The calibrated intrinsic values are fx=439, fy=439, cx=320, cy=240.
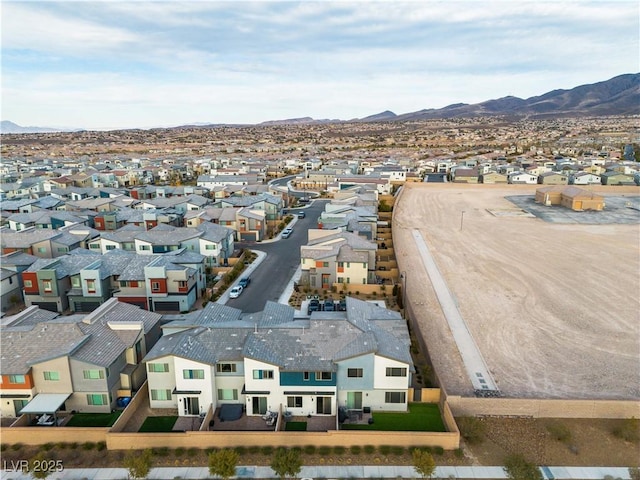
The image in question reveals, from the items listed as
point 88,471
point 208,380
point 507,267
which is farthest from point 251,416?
point 507,267

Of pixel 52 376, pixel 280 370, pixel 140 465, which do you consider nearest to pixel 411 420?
pixel 280 370

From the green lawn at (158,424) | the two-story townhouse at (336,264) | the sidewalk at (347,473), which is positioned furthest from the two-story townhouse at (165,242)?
the sidewalk at (347,473)

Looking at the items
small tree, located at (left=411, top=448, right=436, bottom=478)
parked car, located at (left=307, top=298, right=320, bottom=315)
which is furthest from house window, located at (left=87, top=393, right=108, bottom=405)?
small tree, located at (left=411, top=448, right=436, bottom=478)

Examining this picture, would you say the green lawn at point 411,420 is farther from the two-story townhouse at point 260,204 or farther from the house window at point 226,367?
the two-story townhouse at point 260,204

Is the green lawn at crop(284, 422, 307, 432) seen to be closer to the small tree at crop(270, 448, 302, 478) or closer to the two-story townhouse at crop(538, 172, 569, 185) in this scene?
the small tree at crop(270, 448, 302, 478)

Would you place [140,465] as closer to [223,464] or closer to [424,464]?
[223,464]

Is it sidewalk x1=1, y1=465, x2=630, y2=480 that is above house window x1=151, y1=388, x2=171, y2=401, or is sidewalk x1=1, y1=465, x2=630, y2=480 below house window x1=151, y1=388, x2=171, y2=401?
below
